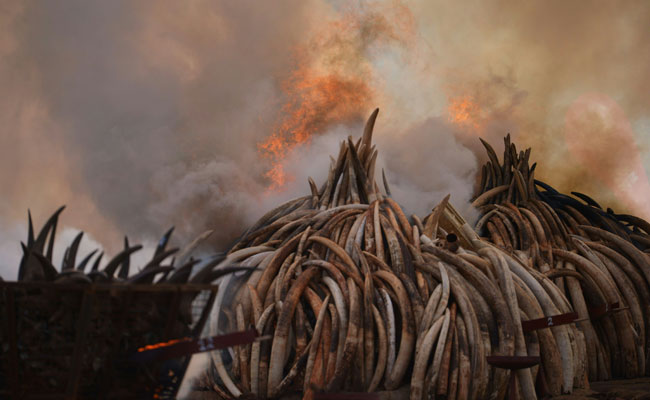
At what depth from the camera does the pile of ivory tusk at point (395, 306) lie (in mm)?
7676

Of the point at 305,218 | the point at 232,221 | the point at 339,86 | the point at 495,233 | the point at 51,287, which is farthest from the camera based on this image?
the point at 339,86

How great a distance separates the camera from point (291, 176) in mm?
13398

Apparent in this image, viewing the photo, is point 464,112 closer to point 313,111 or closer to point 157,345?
point 313,111

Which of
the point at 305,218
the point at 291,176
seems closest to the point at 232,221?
the point at 291,176

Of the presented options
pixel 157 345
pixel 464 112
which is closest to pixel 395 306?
pixel 157 345

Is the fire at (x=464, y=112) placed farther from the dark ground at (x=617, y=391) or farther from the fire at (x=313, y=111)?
the dark ground at (x=617, y=391)

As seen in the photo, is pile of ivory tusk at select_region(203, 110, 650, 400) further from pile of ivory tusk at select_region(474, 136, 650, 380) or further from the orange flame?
the orange flame

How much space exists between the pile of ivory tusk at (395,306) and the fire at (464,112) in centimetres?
543

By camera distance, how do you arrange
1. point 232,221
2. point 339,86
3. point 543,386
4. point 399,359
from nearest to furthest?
point 399,359
point 543,386
point 232,221
point 339,86

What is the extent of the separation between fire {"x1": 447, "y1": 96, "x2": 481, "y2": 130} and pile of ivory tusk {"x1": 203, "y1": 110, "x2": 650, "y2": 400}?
214 inches

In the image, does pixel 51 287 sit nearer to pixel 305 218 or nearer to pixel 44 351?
pixel 44 351

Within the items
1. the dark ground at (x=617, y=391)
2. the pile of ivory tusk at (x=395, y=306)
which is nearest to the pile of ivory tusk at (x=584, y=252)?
the pile of ivory tusk at (x=395, y=306)

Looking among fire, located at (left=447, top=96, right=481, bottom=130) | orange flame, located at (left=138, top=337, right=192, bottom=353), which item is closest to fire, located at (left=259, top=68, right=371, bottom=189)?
fire, located at (left=447, top=96, right=481, bottom=130)

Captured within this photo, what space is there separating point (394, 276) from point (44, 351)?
4387mm
